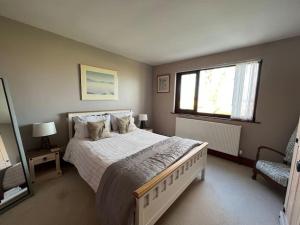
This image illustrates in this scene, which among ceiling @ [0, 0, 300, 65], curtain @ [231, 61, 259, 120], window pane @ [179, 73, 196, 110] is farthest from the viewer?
window pane @ [179, 73, 196, 110]

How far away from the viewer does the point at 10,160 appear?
1.76 meters

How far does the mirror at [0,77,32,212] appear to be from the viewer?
167cm

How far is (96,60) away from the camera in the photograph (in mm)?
2902

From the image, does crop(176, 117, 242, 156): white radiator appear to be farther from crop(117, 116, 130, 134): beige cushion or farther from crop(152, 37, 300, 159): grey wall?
crop(117, 116, 130, 134): beige cushion

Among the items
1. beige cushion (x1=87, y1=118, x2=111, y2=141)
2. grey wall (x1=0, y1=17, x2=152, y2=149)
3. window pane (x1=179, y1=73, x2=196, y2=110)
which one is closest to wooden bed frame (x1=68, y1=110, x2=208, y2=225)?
beige cushion (x1=87, y1=118, x2=111, y2=141)

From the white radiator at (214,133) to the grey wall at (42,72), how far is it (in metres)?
2.25

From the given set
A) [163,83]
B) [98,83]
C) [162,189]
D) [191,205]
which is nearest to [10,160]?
[98,83]

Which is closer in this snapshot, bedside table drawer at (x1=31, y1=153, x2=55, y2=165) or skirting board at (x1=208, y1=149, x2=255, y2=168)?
bedside table drawer at (x1=31, y1=153, x2=55, y2=165)

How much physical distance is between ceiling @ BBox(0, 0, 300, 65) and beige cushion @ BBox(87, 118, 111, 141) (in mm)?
1573

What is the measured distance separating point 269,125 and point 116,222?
9.75 ft

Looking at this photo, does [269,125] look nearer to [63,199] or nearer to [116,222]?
[116,222]

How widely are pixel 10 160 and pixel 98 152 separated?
1160mm

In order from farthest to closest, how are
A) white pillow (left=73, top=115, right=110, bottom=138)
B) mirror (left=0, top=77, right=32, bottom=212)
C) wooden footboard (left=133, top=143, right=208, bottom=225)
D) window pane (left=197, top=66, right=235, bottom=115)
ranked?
1. window pane (left=197, top=66, right=235, bottom=115)
2. white pillow (left=73, top=115, right=110, bottom=138)
3. mirror (left=0, top=77, right=32, bottom=212)
4. wooden footboard (left=133, top=143, right=208, bottom=225)

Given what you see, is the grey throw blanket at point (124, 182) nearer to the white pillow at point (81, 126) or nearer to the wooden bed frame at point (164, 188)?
the wooden bed frame at point (164, 188)
